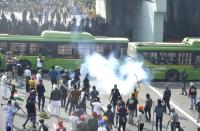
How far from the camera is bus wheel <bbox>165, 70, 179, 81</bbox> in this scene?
39.5 metres

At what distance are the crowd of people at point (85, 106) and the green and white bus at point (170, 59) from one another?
6.39m

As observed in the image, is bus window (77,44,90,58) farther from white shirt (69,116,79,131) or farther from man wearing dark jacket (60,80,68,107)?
white shirt (69,116,79,131)

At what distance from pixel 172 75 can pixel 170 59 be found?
1.05 m

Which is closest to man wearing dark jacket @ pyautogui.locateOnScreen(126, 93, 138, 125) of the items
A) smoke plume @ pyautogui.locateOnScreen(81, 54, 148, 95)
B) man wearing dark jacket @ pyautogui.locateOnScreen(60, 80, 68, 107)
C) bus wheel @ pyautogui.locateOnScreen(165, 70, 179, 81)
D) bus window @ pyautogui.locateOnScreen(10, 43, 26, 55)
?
man wearing dark jacket @ pyautogui.locateOnScreen(60, 80, 68, 107)

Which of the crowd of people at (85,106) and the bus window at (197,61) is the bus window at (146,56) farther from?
the crowd of people at (85,106)

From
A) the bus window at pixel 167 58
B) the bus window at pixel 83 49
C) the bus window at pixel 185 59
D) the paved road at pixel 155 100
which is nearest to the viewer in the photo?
the paved road at pixel 155 100

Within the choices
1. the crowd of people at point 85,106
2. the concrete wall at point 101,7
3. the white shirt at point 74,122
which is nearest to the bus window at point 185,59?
the crowd of people at point 85,106

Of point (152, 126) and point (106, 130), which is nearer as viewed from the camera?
point (106, 130)

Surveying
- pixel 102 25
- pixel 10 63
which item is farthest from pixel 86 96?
pixel 102 25

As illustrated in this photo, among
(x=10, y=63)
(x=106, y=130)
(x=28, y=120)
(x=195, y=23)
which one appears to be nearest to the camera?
(x=106, y=130)

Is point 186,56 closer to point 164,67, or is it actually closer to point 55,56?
point 164,67

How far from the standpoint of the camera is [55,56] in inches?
1576

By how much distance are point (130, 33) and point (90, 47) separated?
12.5 m

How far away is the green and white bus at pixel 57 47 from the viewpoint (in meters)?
39.6
